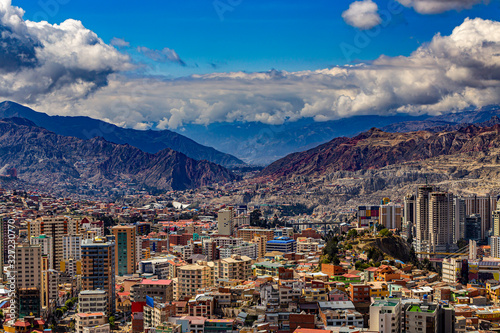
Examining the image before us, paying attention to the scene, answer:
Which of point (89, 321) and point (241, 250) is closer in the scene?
point (89, 321)

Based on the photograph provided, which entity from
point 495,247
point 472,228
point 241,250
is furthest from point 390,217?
point 241,250

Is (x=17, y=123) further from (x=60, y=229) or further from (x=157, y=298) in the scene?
(x=157, y=298)

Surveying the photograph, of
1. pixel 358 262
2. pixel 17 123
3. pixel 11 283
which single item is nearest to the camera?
pixel 11 283

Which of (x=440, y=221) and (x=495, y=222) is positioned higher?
(x=440, y=221)

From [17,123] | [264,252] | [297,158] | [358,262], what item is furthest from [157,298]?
[17,123]

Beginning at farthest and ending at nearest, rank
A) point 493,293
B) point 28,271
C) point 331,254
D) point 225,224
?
point 225,224, point 331,254, point 493,293, point 28,271

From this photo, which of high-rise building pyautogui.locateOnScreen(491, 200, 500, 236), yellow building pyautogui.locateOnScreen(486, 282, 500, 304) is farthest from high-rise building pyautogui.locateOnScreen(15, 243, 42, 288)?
high-rise building pyautogui.locateOnScreen(491, 200, 500, 236)

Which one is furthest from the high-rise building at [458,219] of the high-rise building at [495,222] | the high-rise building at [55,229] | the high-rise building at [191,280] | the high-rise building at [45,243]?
Result: the high-rise building at [45,243]

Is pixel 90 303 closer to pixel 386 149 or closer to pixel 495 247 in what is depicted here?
pixel 495 247
